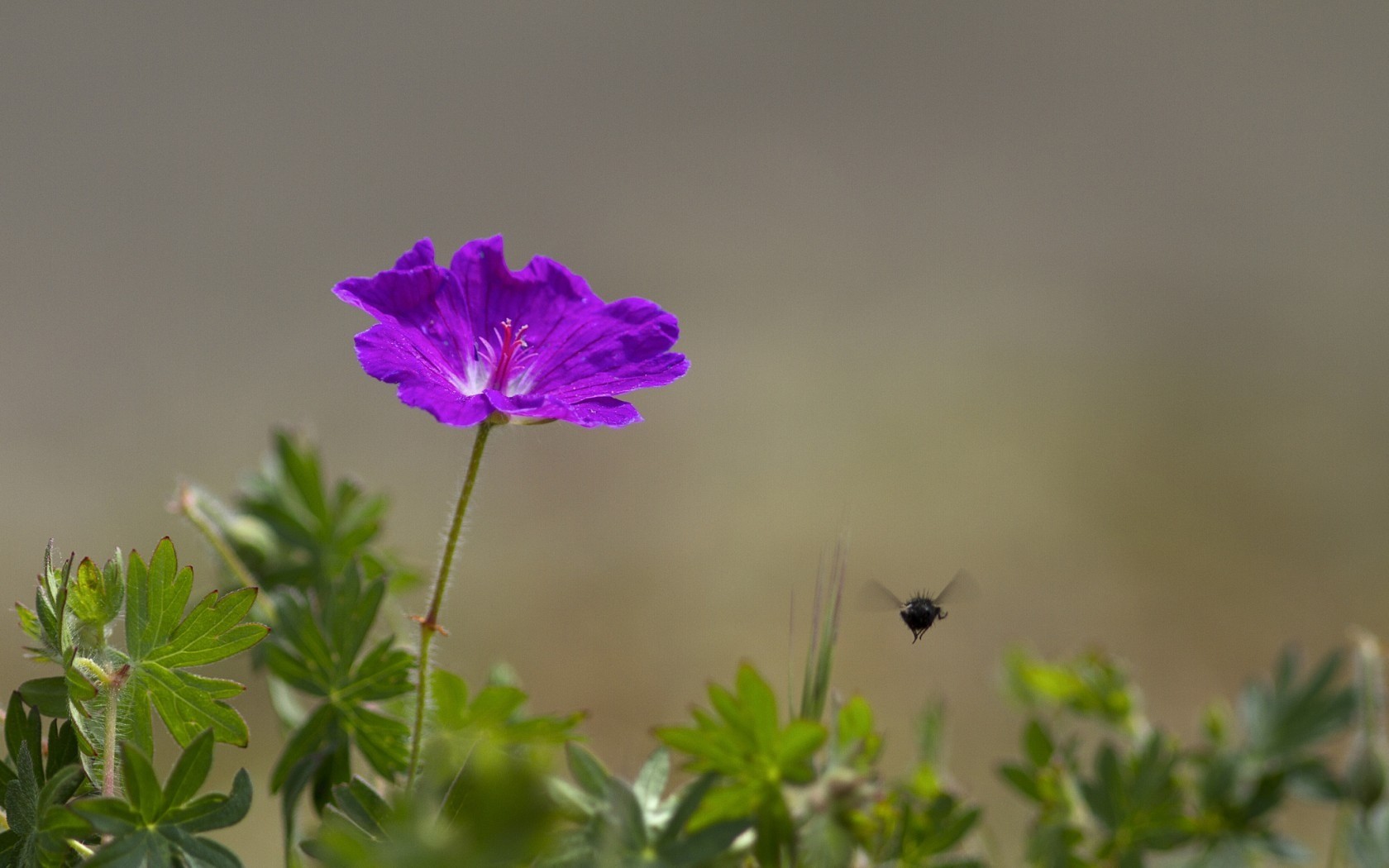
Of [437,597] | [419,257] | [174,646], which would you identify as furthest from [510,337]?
[174,646]

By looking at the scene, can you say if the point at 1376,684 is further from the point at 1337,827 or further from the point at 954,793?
the point at 954,793

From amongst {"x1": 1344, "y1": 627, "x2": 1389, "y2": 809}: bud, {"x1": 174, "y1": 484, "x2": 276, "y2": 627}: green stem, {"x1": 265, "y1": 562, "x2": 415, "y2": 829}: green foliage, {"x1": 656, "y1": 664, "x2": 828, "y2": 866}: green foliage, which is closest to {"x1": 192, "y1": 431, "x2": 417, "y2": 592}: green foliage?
{"x1": 174, "y1": 484, "x2": 276, "y2": 627}: green stem

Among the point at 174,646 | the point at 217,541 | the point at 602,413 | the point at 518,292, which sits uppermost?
the point at 518,292

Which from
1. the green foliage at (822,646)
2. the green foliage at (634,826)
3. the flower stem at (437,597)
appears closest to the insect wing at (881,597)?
the green foliage at (822,646)

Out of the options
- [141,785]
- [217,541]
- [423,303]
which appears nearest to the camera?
[141,785]

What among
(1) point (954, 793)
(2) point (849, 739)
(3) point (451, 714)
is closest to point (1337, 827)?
(1) point (954, 793)

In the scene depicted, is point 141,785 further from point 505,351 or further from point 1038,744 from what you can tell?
point 1038,744

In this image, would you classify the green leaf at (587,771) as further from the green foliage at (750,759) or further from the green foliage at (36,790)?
the green foliage at (36,790)
